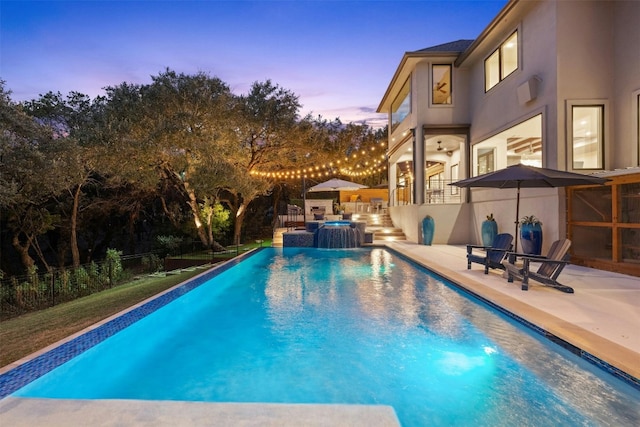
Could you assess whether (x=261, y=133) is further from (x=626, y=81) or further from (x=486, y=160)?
(x=626, y=81)

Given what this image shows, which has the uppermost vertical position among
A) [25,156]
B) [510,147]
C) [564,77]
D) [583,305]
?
[564,77]

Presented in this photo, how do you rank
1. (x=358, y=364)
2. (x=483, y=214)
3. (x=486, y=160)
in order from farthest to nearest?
(x=486, y=160) < (x=483, y=214) < (x=358, y=364)

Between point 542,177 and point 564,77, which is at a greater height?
point 564,77

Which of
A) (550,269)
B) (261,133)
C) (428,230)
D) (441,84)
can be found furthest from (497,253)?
(261,133)

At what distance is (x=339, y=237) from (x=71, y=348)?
10333 millimetres

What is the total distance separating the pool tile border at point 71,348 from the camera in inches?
111

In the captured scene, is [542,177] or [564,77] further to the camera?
[564,77]

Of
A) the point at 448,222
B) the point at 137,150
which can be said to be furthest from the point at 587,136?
the point at 137,150

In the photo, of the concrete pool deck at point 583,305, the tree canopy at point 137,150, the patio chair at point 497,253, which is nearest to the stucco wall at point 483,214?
the concrete pool deck at point 583,305

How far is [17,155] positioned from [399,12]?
57.6ft

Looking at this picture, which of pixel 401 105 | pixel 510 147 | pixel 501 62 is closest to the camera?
pixel 501 62

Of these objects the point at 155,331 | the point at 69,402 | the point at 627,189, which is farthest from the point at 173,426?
the point at 627,189

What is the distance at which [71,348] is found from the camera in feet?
11.4

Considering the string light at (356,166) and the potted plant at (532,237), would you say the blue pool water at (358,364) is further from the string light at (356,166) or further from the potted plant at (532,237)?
the string light at (356,166)
